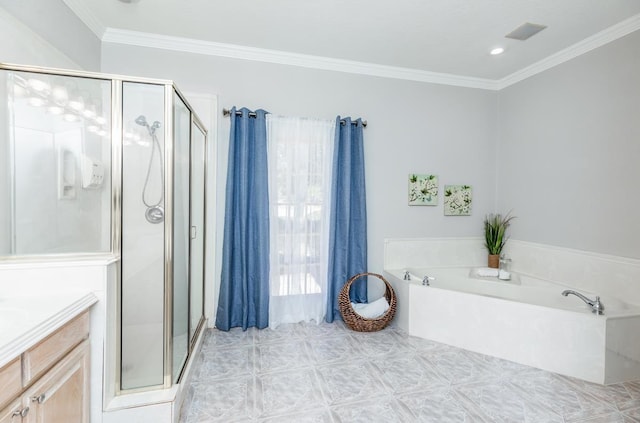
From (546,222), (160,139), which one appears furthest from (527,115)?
(160,139)

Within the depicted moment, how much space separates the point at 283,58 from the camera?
10.2 ft

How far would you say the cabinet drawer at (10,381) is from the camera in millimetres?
1001

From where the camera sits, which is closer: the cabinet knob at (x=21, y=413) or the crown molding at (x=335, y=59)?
the cabinet knob at (x=21, y=413)

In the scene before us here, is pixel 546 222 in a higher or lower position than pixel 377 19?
lower

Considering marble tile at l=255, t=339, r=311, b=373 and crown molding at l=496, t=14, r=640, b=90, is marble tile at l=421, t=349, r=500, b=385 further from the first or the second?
crown molding at l=496, t=14, r=640, b=90

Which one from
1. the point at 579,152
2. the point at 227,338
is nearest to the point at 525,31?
the point at 579,152

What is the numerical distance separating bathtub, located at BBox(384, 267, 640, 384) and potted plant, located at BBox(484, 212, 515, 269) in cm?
32

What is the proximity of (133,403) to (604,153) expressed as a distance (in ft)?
12.3

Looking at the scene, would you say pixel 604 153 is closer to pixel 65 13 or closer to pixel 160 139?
pixel 160 139

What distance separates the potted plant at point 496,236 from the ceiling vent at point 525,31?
1.77 m

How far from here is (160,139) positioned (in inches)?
68.5

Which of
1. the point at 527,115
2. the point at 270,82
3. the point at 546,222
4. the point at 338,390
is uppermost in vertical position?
the point at 270,82

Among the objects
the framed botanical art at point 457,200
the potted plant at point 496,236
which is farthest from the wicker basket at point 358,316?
the potted plant at point 496,236

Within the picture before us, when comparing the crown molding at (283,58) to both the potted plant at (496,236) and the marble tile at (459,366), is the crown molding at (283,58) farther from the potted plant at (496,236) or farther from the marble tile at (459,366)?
the marble tile at (459,366)
